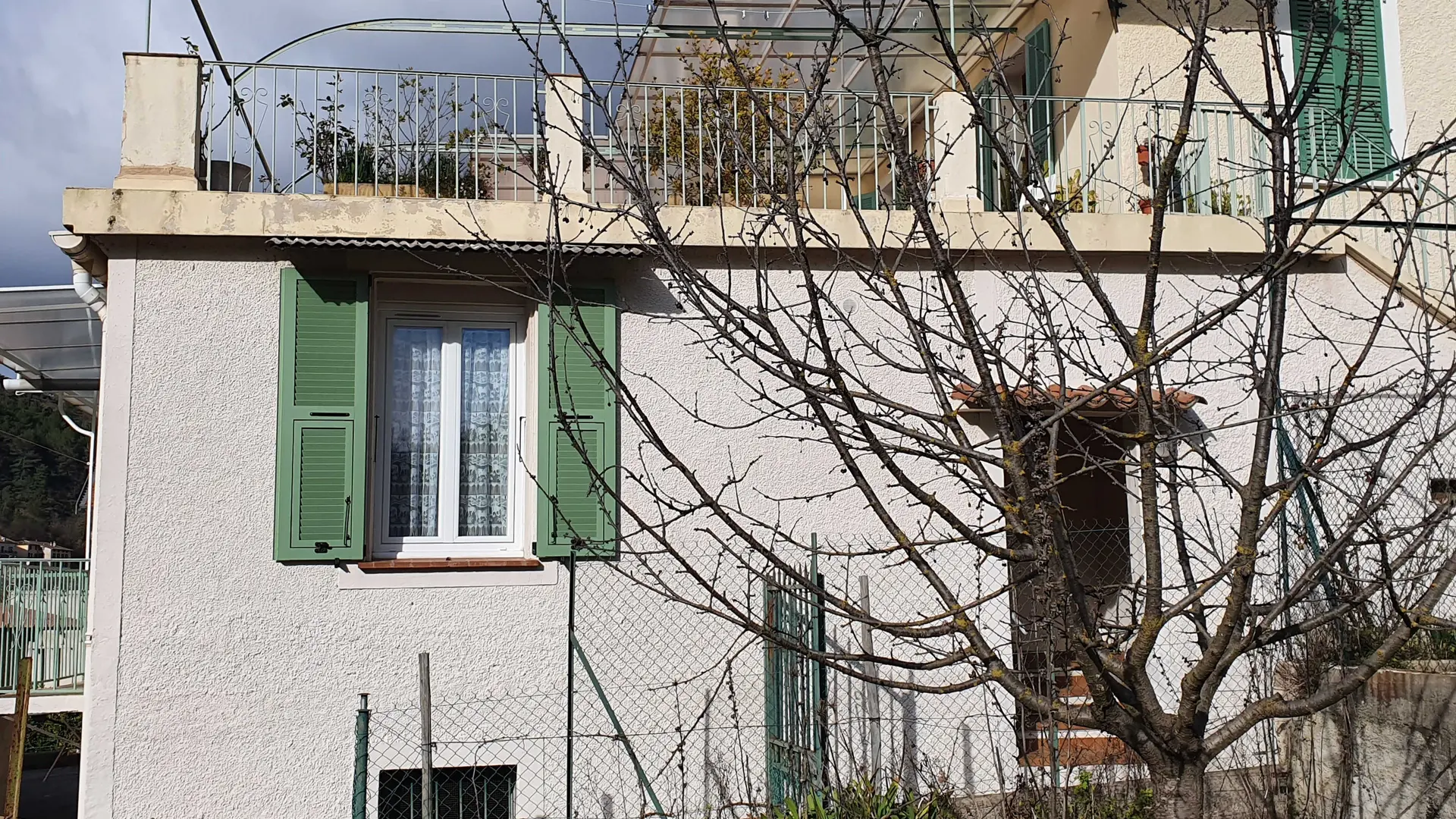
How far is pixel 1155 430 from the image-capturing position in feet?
10.3

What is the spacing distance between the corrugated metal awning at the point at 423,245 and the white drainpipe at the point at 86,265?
1048mm

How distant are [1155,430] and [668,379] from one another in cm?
425

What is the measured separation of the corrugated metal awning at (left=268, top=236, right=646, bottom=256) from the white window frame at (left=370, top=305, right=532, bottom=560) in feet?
2.01

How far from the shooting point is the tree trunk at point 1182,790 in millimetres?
3025

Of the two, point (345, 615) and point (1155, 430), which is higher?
point (1155, 430)

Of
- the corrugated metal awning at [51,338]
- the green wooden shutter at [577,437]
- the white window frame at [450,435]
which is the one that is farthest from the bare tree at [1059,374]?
the corrugated metal awning at [51,338]

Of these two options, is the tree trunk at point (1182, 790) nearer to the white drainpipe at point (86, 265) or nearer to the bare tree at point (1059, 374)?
the bare tree at point (1059, 374)

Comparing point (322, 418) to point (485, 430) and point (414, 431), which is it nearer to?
point (414, 431)

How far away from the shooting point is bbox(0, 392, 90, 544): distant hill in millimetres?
34531

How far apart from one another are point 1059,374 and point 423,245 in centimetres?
401

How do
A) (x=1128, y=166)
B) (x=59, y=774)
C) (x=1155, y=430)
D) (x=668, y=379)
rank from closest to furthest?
(x=1155, y=430) → (x=668, y=379) → (x=1128, y=166) → (x=59, y=774)

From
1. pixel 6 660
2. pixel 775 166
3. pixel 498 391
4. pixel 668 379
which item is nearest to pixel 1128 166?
pixel 775 166

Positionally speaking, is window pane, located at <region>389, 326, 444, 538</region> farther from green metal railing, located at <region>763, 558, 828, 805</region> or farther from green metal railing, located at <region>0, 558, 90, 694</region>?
green metal railing, located at <region>0, 558, 90, 694</region>

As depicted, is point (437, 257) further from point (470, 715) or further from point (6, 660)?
point (6, 660)
